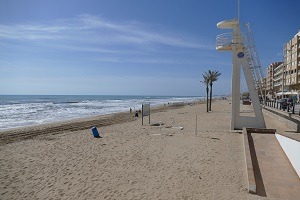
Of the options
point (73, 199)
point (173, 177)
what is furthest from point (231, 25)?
point (73, 199)

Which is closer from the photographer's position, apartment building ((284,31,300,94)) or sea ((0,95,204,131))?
sea ((0,95,204,131))

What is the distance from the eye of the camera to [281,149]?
10516mm

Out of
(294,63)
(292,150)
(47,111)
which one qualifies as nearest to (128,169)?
(292,150)

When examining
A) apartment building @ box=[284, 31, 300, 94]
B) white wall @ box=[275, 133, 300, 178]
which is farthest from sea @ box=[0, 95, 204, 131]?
apartment building @ box=[284, 31, 300, 94]

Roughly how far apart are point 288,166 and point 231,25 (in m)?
9.19

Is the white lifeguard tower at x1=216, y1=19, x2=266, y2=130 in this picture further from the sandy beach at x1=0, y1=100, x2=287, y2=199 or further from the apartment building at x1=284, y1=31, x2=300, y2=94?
the apartment building at x1=284, y1=31, x2=300, y2=94

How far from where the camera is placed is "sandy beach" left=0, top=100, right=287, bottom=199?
728 cm

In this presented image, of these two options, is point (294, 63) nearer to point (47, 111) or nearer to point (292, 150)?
point (47, 111)

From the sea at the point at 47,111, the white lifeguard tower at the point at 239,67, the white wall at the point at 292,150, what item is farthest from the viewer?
the sea at the point at 47,111

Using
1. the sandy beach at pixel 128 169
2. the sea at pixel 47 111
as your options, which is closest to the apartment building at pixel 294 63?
the sea at pixel 47 111

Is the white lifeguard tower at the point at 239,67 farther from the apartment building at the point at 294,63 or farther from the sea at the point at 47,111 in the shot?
the apartment building at the point at 294,63

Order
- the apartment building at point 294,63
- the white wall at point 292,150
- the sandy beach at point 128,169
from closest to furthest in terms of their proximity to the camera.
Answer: the sandy beach at point 128,169, the white wall at point 292,150, the apartment building at point 294,63

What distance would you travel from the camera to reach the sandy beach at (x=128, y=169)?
7.28 meters

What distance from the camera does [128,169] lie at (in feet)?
30.4
